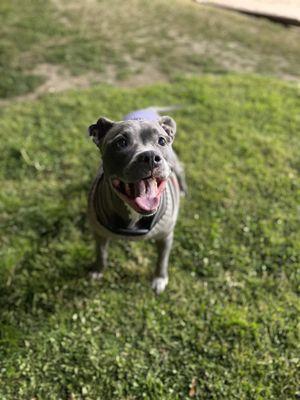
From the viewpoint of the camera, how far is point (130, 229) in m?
2.79

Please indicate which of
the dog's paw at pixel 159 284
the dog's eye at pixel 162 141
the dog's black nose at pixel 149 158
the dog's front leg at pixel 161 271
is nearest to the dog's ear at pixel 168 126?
the dog's eye at pixel 162 141

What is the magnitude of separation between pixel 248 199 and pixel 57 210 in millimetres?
1959

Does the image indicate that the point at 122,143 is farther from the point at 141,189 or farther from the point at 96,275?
the point at 96,275

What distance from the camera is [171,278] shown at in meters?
3.57

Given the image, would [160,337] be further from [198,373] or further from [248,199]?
[248,199]

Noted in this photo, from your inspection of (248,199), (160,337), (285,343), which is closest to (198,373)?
(160,337)

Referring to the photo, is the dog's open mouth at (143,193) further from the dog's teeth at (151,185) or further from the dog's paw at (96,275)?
the dog's paw at (96,275)

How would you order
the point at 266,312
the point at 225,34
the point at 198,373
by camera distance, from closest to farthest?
the point at 198,373 → the point at 266,312 → the point at 225,34

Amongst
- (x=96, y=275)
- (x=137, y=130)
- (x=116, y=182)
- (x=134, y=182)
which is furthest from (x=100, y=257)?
(x=137, y=130)

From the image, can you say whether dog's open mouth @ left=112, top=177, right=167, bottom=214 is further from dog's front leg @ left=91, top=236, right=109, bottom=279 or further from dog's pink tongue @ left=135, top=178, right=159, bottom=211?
dog's front leg @ left=91, top=236, right=109, bottom=279

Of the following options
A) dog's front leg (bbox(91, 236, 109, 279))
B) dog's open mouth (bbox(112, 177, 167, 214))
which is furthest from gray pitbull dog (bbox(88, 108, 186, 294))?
dog's front leg (bbox(91, 236, 109, 279))

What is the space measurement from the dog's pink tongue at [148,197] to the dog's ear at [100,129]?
475mm

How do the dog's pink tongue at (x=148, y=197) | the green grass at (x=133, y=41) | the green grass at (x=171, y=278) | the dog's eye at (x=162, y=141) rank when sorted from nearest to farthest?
the dog's pink tongue at (x=148, y=197) < the dog's eye at (x=162, y=141) < the green grass at (x=171, y=278) < the green grass at (x=133, y=41)

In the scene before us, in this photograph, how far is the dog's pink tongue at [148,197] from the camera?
2367mm
